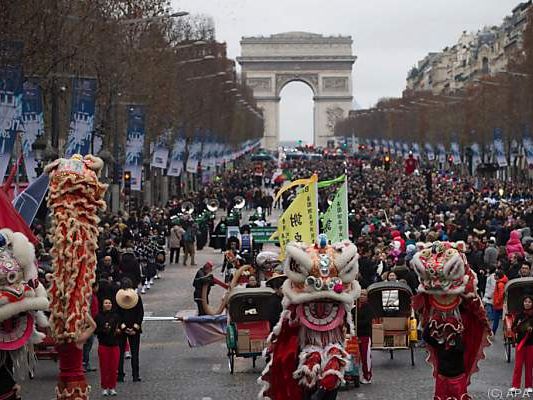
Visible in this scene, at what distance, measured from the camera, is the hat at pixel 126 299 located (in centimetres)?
1867

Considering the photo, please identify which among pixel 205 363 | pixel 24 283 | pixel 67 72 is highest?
pixel 67 72

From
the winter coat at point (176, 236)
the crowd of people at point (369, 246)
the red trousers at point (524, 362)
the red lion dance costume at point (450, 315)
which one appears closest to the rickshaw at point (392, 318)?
the crowd of people at point (369, 246)

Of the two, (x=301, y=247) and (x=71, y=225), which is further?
(x=71, y=225)

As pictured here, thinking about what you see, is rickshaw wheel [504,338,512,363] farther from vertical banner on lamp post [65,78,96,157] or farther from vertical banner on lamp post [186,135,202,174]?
vertical banner on lamp post [186,135,202,174]

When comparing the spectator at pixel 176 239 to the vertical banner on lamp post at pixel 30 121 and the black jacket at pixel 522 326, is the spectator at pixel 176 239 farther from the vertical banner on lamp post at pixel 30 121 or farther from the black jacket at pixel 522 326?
the black jacket at pixel 522 326

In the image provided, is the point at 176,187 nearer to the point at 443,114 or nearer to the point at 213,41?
the point at 213,41

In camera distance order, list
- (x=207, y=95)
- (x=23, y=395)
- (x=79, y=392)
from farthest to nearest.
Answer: (x=207, y=95), (x=23, y=395), (x=79, y=392)

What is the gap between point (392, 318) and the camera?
68.1 ft

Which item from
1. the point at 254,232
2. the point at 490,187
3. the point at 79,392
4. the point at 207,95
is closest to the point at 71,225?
the point at 79,392

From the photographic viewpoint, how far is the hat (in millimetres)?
18672

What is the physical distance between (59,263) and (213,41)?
68.4m

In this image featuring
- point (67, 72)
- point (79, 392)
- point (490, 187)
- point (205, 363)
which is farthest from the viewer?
point (490, 187)

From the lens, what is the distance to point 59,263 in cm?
1469

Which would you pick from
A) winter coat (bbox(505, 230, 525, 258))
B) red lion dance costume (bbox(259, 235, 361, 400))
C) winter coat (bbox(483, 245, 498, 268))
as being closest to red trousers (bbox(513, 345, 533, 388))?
red lion dance costume (bbox(259, 235, 361, 400))
